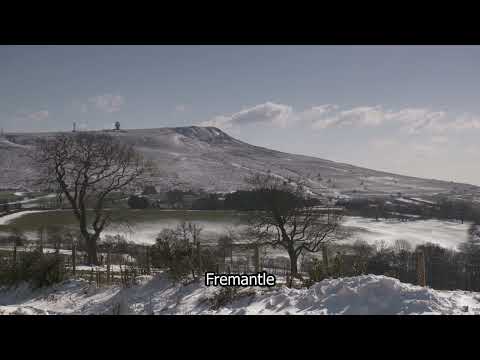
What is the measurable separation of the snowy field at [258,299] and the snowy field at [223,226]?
10.9 metres

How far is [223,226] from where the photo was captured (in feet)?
72.8

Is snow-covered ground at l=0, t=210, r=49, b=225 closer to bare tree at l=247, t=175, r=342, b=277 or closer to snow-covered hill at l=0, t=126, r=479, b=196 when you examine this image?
bare tree at l=247, t=175, r=342, b=277

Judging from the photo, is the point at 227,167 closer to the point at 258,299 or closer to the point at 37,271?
the point at 37,271

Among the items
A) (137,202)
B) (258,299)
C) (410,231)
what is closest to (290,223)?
(258,299)

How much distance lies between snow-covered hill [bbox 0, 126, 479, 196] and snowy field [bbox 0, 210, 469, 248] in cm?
2473

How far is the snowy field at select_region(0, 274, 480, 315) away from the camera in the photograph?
15.7ft

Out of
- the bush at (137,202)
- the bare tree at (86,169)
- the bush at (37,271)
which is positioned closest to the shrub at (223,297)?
the bush at (37,271)

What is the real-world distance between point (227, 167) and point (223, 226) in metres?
67.7

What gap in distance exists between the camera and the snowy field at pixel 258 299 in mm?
4773

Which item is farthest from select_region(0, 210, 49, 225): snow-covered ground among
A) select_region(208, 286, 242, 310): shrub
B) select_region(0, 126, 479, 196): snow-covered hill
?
select_region(0, 126, 479, 196): snow-covered hill

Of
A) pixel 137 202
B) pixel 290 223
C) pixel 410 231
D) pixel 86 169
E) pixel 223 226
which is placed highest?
pixel 86 169
